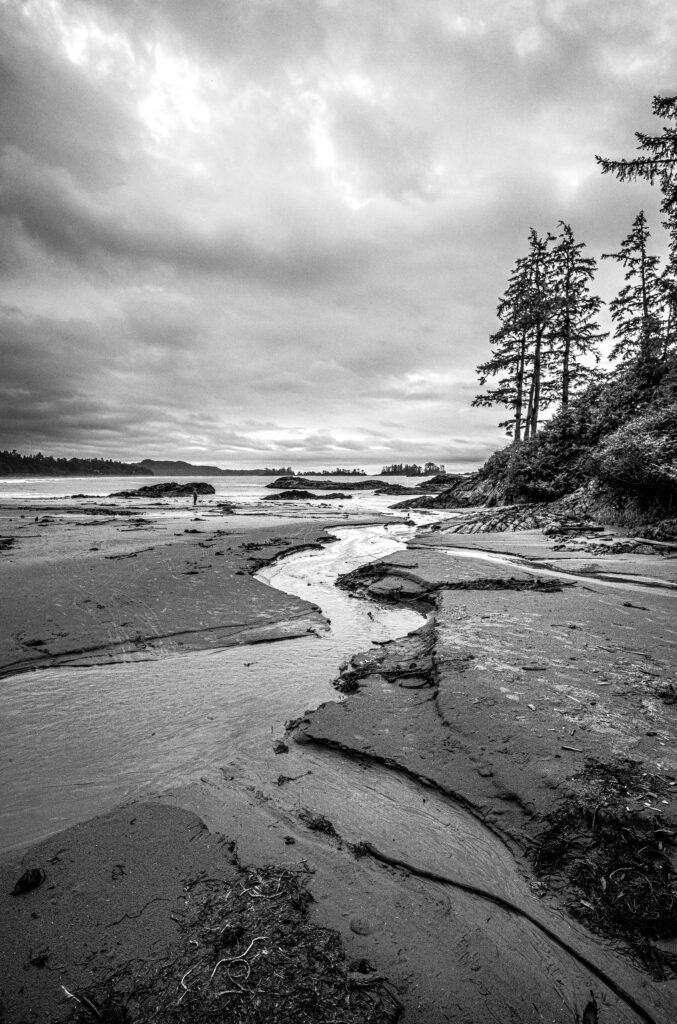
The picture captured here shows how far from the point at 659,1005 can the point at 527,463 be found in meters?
20.2

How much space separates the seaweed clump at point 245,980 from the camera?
1.31m

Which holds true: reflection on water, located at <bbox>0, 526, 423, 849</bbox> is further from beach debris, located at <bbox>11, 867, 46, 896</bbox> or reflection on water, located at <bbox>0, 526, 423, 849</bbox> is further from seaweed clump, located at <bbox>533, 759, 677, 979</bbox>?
seaweed clump, located at <bbox>533, 759, 677, 979</bbox>

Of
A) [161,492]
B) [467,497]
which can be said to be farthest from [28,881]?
[161,492]

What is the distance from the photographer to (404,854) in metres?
2.08

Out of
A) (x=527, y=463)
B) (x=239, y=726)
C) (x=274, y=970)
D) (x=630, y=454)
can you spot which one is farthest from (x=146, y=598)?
(x=527, y=463)

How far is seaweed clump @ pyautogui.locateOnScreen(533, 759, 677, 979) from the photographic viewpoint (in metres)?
1.64

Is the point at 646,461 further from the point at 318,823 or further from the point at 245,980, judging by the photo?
the point at 245,980

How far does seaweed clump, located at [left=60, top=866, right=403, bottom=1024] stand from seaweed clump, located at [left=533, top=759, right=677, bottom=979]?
0.94 meters

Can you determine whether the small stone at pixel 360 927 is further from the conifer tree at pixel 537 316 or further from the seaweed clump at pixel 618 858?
the conifer tree at pixel 537 316

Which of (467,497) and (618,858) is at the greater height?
(467,497)

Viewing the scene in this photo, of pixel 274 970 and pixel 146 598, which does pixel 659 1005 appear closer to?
pixel 274 970

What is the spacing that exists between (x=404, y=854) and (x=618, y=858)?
95 cm

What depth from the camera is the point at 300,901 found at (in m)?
1.75

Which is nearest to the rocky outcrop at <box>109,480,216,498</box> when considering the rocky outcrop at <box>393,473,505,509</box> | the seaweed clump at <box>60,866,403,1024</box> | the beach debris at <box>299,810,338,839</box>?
the rocky outcrop at <box>393,473,505,509</box>
